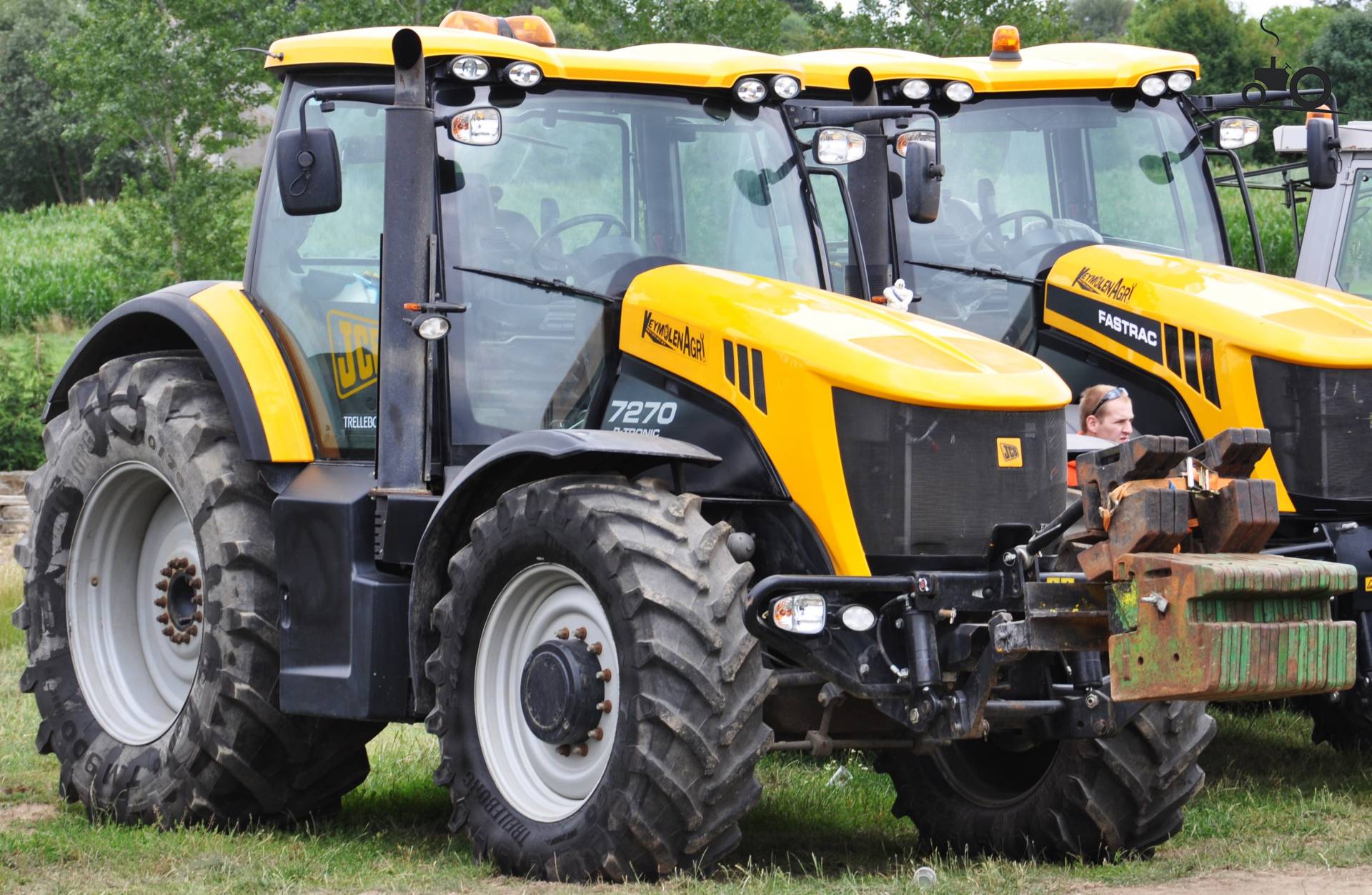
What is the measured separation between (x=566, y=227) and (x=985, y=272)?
3.66 m

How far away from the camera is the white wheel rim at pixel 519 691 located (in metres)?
6.08

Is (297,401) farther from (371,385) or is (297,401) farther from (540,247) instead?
(540,247)

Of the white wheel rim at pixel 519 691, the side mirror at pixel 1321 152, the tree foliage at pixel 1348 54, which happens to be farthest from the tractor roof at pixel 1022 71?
the tree foliage at pixel 1348 54

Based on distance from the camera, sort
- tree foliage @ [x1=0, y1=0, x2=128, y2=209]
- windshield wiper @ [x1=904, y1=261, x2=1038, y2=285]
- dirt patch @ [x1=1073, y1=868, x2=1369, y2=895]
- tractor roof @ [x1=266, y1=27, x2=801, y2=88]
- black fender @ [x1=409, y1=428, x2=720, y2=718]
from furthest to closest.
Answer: tree foliage @ [x1=0, y1=0, x2=128, y2=209] → windshield wiper @ [x1=904, y1=261, x2=1038, y2=285] → tractor roof @ [x1=266, y1=27, x2=801, y2=88] → dirt patch @ [x1=1073, y1=868, x2=1369, y2=895] → black fender @ [x1=409, y1=428, x2=720, y2=718]

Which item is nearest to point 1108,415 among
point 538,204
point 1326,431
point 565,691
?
point 1326,431

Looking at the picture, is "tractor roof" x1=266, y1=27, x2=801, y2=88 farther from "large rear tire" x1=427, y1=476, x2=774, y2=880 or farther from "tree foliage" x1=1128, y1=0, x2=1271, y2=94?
"tree foliage" x1=1128, y1=0, x2=1271, y2=94

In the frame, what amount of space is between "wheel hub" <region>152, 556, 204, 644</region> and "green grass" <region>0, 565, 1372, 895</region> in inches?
32.2

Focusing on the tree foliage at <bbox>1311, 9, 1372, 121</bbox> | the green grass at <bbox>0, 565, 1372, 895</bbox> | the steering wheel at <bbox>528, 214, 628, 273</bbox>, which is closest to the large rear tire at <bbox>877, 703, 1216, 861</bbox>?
the green grass at <bbox>0, 565, 1372, 895</bbox>

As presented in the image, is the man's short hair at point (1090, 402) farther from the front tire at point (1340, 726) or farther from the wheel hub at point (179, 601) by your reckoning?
the wheel hub at point (179, 601)

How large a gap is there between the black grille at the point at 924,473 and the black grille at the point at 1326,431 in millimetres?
2788

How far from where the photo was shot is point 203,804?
7.24 metres

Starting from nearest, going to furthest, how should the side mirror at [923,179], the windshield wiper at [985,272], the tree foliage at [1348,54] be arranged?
the side mirror at [923,179], the windshield wiper at [985,272], the tree foliage at [1348,54]

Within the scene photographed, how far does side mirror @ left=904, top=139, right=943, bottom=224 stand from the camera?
746 centimetres

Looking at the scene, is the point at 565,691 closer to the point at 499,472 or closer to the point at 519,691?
the point at 519,691
